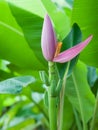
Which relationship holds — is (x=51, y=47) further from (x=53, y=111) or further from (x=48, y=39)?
(x=53, y=111)

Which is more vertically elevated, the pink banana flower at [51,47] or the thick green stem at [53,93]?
the pink banana flower at [51,47]

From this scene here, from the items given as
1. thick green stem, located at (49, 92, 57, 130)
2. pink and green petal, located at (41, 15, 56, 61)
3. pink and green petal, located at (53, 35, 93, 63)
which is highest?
pink and green petal, located at (41, 15, 56, 61)

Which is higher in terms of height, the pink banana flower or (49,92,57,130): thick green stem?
the pink banana flower

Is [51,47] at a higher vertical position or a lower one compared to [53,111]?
higher

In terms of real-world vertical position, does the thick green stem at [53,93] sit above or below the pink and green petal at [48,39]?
below

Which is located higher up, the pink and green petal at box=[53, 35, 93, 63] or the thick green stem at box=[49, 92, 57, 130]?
the pink and green petal at box=[53, 35, 93, 63]

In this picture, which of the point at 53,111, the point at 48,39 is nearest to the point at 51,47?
the point at 48,39

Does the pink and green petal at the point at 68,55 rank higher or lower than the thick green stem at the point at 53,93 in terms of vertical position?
higher

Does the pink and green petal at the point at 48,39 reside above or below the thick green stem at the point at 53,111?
above

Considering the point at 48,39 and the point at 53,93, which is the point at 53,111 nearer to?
the point at 53,93

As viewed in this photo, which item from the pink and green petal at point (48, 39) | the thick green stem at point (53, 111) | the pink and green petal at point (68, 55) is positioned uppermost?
the pink and green petal at point (48, 39)

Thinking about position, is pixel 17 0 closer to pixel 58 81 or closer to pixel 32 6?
pixel 32 6

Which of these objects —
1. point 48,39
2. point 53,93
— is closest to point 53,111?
point 53,93
